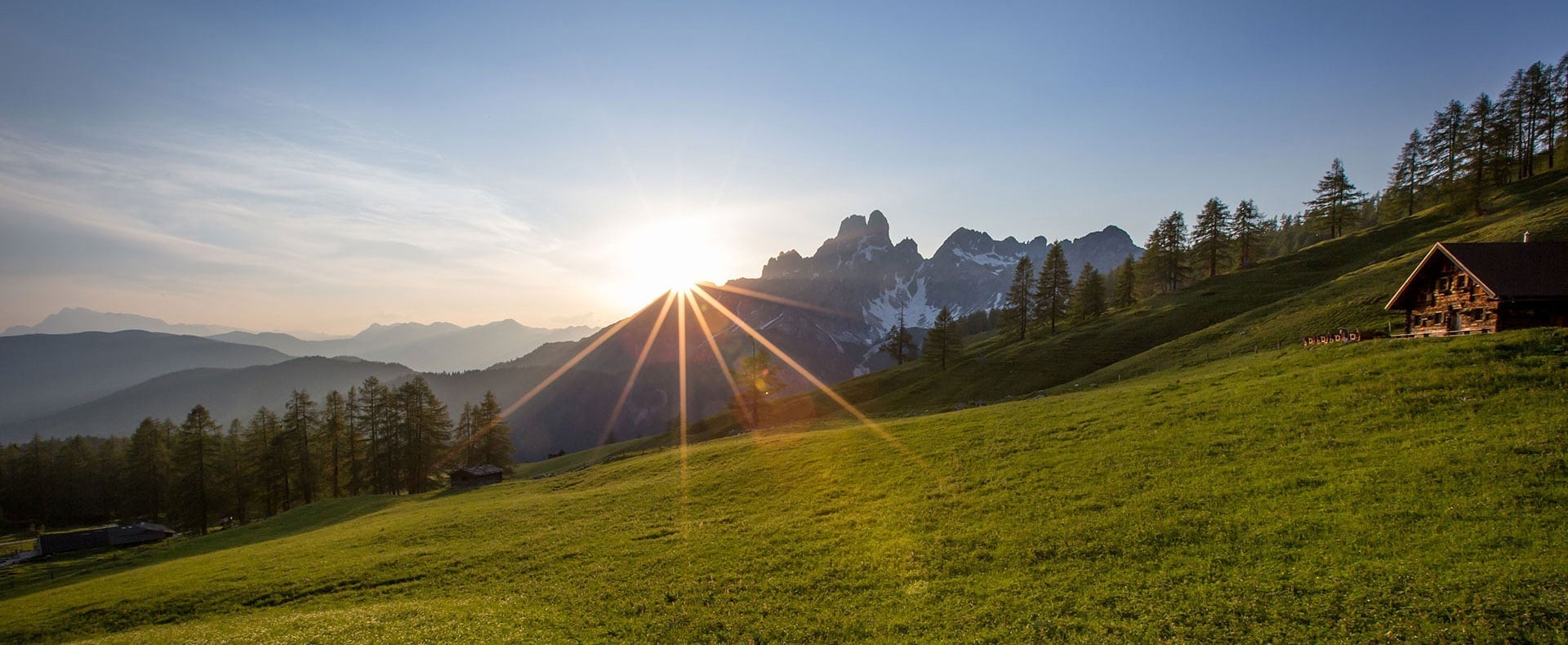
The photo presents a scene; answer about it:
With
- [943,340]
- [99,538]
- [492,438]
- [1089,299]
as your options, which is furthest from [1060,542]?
[99,538]

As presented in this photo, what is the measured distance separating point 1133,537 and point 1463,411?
1556 centimetres

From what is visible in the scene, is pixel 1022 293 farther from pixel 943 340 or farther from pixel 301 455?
pixel 301 455

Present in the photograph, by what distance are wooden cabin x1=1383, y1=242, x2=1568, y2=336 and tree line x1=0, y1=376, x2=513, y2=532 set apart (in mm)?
97928

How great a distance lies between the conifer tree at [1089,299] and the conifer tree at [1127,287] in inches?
182

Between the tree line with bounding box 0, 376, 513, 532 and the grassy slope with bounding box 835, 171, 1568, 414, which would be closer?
the grassy slope with bounding box 835, 171, 1568, 414

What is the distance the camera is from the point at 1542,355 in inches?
917

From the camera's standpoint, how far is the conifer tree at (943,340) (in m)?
95.9

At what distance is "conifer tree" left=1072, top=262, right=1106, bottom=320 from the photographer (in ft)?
317

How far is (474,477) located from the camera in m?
67.5

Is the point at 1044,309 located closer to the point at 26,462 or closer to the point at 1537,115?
the point at 1537,115

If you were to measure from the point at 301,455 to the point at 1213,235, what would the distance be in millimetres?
146040

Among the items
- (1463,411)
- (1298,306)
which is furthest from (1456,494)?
(1298,306)

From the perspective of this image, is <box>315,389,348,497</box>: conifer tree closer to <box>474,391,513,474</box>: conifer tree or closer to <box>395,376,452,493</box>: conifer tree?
<box>395,376,452,493</box>: conifer tree

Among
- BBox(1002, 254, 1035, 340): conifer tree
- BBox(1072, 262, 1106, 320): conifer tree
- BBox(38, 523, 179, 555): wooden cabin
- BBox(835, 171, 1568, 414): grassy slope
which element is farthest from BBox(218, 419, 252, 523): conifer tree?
BBox(1072, 262, 1106, 320): conifer tree
